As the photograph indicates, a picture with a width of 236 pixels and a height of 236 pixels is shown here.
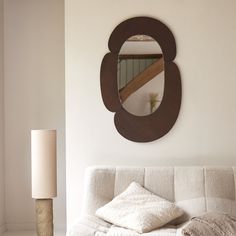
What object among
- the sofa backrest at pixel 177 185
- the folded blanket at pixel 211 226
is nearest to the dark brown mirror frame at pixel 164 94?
the sofa backrest at pixel 177 185

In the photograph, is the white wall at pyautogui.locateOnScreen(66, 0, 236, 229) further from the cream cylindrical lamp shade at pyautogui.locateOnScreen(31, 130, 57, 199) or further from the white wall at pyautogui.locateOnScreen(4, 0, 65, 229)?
the white wall at pyautogui.locateOnScreen(4, 0, 65, 229)

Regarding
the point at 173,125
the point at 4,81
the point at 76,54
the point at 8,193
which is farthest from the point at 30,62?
the point at 173,125

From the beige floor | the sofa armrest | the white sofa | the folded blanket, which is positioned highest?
the white sofa

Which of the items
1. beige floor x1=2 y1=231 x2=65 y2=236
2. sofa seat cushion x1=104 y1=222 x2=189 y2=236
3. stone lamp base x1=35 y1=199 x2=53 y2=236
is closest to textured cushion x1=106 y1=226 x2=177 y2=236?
sofa seat cushion x1=104 y1=222 x2=189 y2=236

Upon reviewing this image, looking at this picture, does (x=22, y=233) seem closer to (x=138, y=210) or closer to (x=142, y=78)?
(x=138, y=210)

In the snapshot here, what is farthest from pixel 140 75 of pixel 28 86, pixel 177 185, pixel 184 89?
pixel 28 86

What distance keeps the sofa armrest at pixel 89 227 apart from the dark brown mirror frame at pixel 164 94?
2.79ft

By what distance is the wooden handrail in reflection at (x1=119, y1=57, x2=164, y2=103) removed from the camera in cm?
397

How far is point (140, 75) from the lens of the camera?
13.1 ft

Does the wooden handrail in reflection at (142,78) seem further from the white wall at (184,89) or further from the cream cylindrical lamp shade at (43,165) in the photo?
the cream cylindrical lamp shade at (43,165)

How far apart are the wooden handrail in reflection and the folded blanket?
1.27m

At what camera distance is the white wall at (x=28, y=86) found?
4746 millimetres

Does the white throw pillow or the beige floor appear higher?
the white throw pillow

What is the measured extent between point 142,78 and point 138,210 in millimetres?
1169
